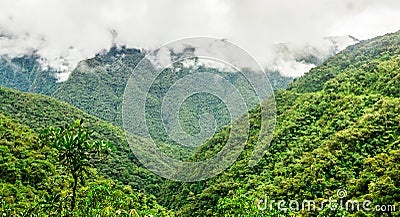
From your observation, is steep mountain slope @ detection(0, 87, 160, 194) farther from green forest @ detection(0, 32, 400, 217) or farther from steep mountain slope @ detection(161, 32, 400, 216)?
steep mountain slope @ detection(161, 32, 400, 216)

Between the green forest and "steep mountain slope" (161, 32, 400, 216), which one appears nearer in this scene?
the green forest

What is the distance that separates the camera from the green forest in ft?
21.9

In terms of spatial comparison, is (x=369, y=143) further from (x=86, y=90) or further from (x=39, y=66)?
(x=39, y=66)

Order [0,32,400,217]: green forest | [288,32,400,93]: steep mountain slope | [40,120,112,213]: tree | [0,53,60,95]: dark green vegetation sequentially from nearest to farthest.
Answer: [40,120,112,213]: tree, [0,32,400,217]: green forest, [288,32,400,93]: steep mountain slope, [0,53,60,95]: dark green vegetation

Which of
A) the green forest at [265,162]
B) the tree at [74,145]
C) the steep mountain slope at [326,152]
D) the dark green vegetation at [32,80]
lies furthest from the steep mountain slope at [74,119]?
the dark green vegetation at [32,80]

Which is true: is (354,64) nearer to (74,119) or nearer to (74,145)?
(74,119)

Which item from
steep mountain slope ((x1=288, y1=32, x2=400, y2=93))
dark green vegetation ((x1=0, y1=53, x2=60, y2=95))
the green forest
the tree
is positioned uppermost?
dark green vegetation ((x1=0, y1=53, x2=60, y2=95))

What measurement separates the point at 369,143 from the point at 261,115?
54.4ft

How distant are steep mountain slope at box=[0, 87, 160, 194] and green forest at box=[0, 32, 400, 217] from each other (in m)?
0.21

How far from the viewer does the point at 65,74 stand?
187250mm

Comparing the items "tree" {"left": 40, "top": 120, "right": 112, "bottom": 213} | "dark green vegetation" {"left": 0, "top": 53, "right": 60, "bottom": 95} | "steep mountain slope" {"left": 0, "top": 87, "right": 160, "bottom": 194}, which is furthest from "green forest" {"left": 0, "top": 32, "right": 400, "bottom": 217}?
"dark green vegetation" {"left": 0, "top": 53, "right": 60, "bottom": 95}

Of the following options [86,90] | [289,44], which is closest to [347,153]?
[289,44]

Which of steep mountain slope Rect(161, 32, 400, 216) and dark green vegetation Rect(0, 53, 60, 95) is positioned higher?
dark green vegetation Rect(0, 53, 60, 95)

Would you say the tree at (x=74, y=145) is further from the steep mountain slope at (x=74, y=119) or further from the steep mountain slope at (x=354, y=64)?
the steep mountain slope at (x=74, y=119)
